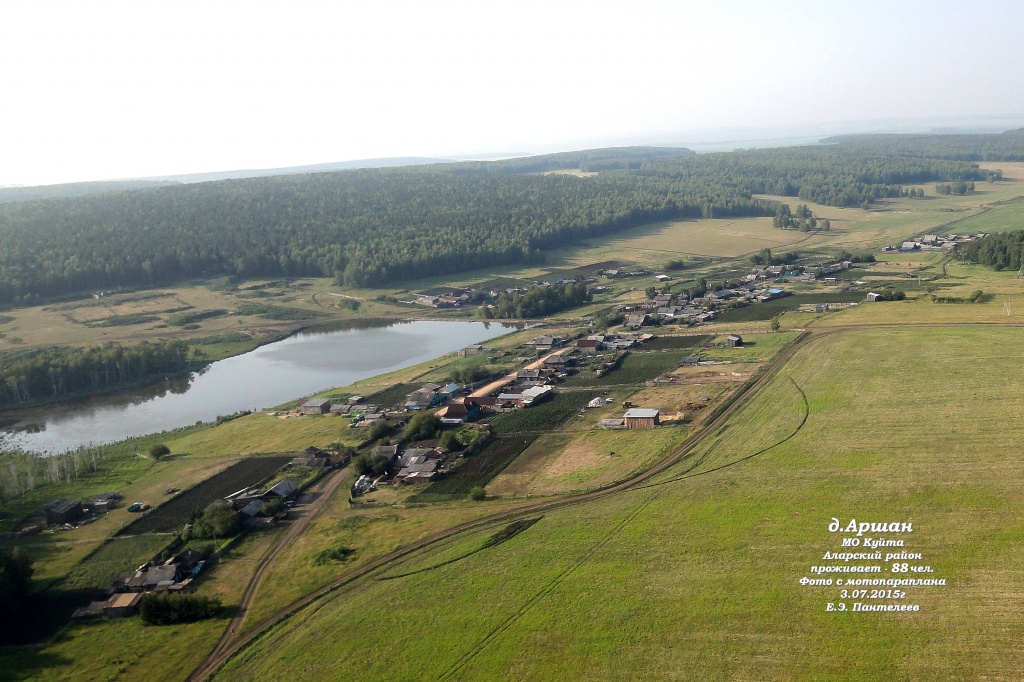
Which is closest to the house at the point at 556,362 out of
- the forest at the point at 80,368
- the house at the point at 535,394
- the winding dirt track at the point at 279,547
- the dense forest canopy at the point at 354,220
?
the house at the point at 535,394

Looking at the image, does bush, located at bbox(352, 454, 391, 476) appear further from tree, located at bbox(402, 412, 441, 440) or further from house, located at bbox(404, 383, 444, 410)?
house, located at bbox(404, 383, 444, 410)

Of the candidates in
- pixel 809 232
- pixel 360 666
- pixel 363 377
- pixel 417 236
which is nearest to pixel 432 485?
pixel 360 666

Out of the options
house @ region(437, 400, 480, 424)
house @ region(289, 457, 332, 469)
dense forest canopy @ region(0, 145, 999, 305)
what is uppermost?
dense forest canopy @ region(0, 145, 999, 305)

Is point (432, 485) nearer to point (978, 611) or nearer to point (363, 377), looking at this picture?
point (978, 611)

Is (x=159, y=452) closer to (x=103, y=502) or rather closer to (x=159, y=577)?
(x=103, y=502)

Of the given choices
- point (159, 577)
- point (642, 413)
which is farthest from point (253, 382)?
point (642, 413)

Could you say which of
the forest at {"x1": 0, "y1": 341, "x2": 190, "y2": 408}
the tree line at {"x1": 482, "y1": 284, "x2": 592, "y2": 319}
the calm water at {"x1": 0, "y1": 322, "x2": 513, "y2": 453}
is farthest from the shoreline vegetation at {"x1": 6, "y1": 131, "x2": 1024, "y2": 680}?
the tree line at {"x1": 482, "y1": 284, "x2": 592, "y2": 319}

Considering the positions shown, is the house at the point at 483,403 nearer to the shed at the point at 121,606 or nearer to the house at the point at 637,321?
the house at the point at 637,321
